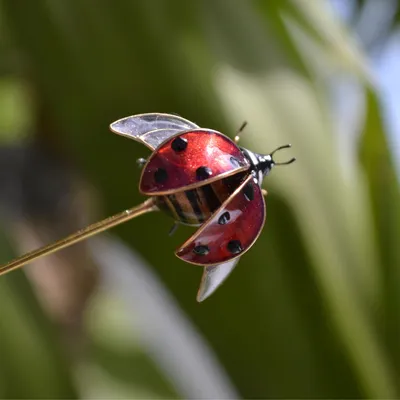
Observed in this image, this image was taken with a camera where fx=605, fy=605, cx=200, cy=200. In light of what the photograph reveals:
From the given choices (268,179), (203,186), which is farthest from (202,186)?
(268,179)

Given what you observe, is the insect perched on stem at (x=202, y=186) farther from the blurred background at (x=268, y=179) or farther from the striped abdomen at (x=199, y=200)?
the blurred background at (x=268, y=179)

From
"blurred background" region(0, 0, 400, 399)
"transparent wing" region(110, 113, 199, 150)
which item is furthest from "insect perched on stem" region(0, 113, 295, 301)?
"blurred background" region(0, 0, 400, 399)

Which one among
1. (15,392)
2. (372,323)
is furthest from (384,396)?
(15,392)

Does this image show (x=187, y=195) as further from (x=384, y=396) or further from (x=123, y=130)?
(x=384, y=396)

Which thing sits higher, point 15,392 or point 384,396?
point 15,392

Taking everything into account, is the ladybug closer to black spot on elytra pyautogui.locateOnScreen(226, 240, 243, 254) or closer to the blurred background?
black spot on elytra pyautogui.locateOnScreen(226, 240, 243, 254)

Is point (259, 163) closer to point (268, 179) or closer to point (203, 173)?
point (203, 173)

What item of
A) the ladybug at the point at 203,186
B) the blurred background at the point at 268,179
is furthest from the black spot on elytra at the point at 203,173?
the blurred background at the point at 268,179

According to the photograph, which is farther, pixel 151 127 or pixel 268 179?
pixel 268 179
